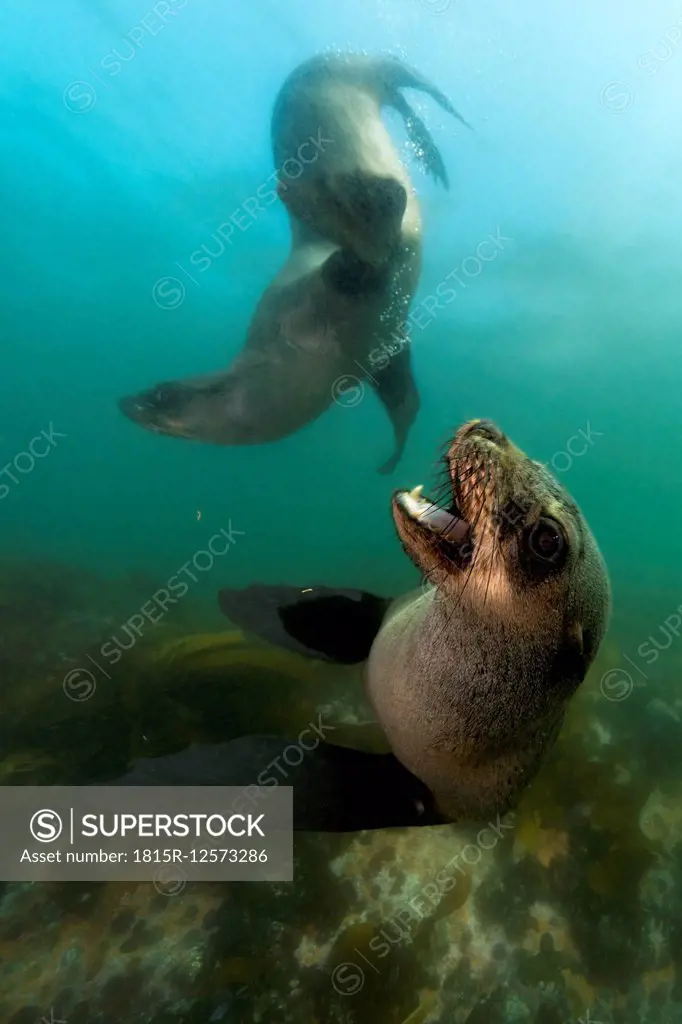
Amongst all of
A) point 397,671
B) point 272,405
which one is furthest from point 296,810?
point 272,405

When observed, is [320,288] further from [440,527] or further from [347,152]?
[440,527]

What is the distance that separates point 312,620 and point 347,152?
157 inches

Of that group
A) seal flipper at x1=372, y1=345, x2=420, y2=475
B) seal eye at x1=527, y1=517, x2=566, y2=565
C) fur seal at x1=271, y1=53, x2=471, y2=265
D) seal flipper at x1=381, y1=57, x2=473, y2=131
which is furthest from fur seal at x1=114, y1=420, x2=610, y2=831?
seal flipper at x1=381, y1=57, x2=473, y2=131

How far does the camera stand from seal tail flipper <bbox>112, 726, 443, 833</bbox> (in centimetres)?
259

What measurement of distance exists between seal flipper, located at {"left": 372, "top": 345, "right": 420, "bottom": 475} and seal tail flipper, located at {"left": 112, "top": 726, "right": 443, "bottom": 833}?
3600 millimetres

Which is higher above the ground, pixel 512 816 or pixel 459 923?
pixel 512 816

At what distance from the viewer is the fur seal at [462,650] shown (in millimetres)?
1848

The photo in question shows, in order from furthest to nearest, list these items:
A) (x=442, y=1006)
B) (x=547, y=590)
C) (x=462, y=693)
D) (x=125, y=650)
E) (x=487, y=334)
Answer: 1. (x=487, y=334)
2. (x=125, y=650)
3. (x=442, y=1006)
4. (x=462, y=693)
5. (x=547, y=590)

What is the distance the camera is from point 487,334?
9.11m

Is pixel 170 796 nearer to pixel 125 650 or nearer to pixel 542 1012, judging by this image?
pixel 125 650

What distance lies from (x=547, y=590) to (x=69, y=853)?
2.55m

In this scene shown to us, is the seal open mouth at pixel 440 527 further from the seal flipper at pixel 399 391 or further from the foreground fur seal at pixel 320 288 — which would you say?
the seal flipper at pixel 399 391

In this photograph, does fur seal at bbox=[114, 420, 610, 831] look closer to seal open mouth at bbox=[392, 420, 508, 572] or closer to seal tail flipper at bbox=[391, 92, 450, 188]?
seal open mouth at bbox=[392, 420, 508, 572]

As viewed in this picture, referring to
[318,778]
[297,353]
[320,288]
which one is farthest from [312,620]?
[320,288]
